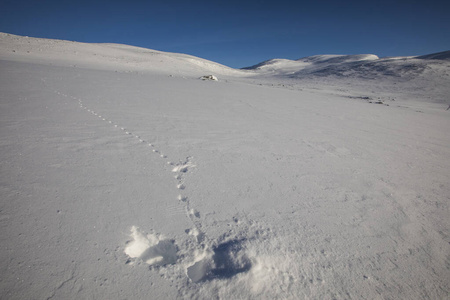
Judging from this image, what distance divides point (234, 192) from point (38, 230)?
4.69ft

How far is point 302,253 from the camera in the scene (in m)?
1.36

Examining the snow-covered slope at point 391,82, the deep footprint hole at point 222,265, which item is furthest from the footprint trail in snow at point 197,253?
the snow-covered slope at point 391,82

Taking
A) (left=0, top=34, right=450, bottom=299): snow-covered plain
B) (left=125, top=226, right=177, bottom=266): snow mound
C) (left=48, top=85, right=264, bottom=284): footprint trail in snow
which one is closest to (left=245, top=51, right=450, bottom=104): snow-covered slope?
(left=0, top=34, right=450, bottom=299): snow-covered plain

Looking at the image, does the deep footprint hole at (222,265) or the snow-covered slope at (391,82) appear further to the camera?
the snow-covered slope at (391,82)

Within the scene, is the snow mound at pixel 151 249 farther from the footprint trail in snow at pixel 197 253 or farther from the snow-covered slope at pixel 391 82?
the snow-covered slope at pixel 391 82

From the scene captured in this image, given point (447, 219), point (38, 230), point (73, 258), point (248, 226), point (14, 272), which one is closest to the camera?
point (14, 272)

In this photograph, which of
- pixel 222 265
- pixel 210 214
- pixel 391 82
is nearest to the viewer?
pixel 222 265

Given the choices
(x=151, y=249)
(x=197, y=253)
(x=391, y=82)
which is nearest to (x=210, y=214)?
(x=197, y=253)

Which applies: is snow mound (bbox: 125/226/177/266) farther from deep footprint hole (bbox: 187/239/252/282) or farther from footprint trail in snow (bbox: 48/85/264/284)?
deep footprint hole (bbox: 187/239/252/282)

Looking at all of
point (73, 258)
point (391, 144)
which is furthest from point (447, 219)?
point (73, 258)

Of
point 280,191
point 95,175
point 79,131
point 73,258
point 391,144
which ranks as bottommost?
point 391,144

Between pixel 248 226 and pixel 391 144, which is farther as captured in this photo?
pixel 391 144

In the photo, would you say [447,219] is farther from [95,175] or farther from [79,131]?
[79,131]

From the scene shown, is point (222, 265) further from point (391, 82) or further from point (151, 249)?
point (391, 82)
